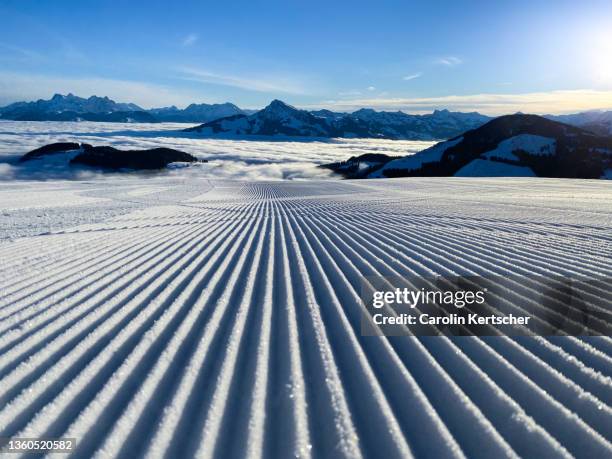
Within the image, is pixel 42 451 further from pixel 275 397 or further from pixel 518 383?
pixel 518 383

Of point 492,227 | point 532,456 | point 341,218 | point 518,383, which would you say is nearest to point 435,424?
point 532,456

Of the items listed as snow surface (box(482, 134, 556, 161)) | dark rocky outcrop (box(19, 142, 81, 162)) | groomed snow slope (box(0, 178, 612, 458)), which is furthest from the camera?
dark rocky outcrop (box(19, 142, 81, 162))

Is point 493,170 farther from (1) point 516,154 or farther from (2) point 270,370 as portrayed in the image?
(2) point 270,370

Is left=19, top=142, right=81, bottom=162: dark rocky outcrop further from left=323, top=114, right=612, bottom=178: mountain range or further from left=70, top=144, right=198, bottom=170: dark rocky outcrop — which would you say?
left=323, top=114, right=612, bottom=178: mountain range

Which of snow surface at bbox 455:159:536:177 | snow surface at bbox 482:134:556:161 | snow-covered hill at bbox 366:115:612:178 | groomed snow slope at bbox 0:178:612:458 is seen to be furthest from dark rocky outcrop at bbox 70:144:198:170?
groomed snow slope at bbox 0:178:612:458
